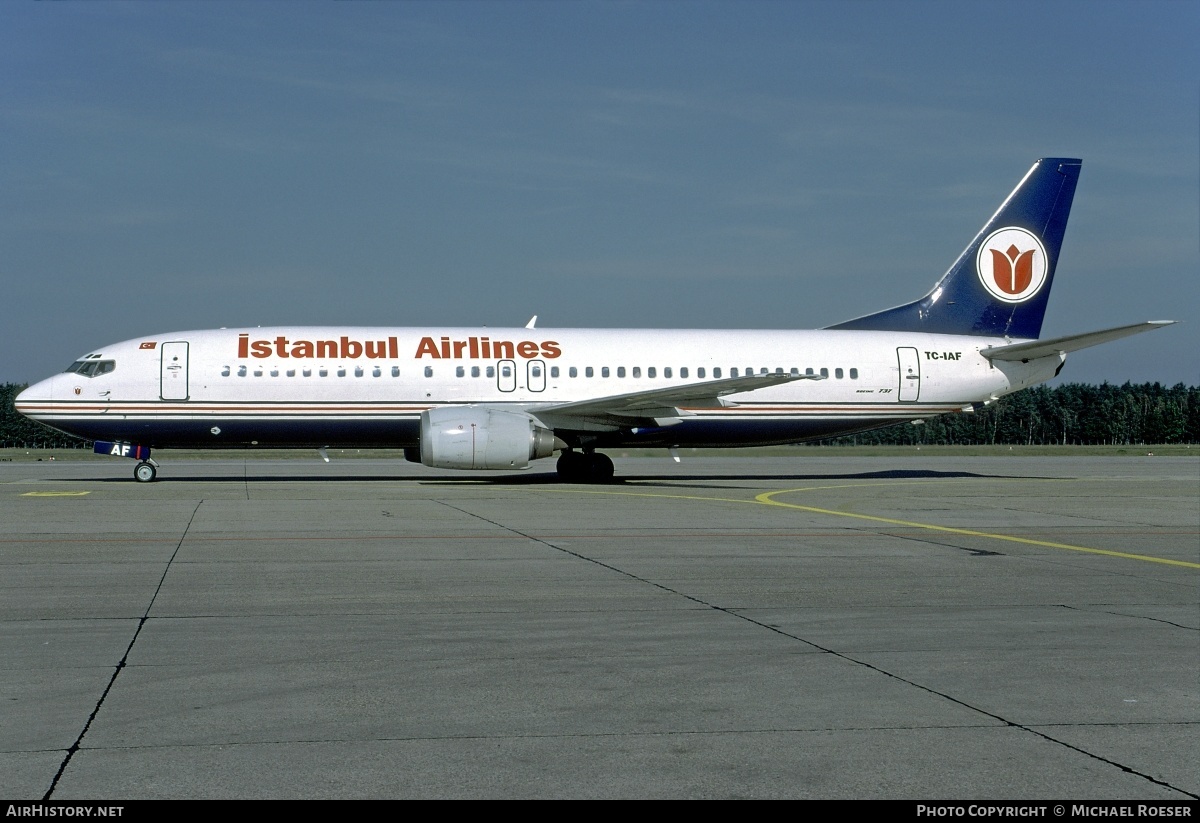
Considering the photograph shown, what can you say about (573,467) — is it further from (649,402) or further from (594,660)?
(594,660)

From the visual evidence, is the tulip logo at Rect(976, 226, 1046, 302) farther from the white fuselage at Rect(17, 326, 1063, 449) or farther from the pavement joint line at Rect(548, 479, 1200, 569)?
the pavement joint line at Rect(548, 479, 1200, 569)

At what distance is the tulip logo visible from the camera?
3203cm

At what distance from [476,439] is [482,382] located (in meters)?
2.95

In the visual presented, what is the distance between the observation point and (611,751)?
208 inches

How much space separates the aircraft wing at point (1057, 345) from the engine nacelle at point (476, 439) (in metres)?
13.1

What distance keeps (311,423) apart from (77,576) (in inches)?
630

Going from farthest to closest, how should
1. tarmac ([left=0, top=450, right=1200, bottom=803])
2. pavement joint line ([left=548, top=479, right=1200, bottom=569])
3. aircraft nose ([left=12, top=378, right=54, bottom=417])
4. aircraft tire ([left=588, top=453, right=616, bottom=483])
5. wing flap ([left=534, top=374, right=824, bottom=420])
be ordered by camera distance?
1. aircraft tire ([left=588, top=453, right=616, bottom=483])
2. aircraft nose ([left=12, top=378, right=54, bottom=417])
3. wing flap ([left=534, top=374, right=824, bottom=420])
4. pavement joint line ([left=548, top=479, right=1200, bottom=569])
5. tarmac ([left=0, top=450, right=1200, bottom=803])

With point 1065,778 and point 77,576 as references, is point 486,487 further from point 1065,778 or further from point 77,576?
point 1065,778

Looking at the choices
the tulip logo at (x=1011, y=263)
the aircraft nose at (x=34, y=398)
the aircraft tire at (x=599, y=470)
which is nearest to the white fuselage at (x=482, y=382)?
the aircraft nose at (x=34, y=398)

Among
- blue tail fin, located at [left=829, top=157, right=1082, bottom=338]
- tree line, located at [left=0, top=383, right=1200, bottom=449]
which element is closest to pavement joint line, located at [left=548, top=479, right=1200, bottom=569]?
blue tail fin, located at [left=829, top=157, right=1082, bottom=338]

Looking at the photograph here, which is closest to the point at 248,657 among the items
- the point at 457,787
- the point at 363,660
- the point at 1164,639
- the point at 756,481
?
the point at 363,660

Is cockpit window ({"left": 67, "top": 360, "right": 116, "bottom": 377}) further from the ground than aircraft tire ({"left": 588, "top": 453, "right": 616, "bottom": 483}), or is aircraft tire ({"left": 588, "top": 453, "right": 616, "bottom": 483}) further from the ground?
cockpit window ({"left": 67, "top": 360, "right": 116, "bottom": 377})

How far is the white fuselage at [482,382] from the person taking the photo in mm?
26422

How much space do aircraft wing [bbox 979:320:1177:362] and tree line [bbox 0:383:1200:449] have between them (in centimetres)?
7575
